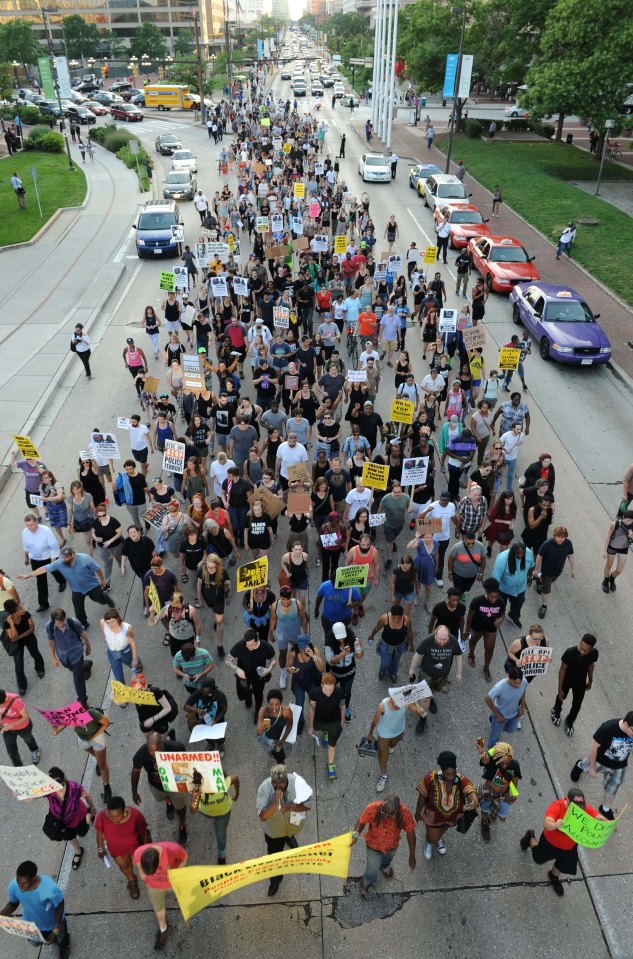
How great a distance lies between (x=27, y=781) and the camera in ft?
19.3

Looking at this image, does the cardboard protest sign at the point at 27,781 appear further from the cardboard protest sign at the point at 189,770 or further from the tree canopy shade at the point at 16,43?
the tree canopy shade at the point at 16,43

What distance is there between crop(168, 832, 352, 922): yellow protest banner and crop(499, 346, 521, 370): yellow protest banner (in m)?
11.2

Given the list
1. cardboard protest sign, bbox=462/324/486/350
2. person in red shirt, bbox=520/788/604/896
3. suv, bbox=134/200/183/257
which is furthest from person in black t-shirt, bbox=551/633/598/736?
suv, bbox=134/200/183/257

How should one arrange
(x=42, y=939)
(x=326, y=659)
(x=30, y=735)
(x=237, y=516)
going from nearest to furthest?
1. (x=42, y=939)
2. (x=30, y=735)
3. (x=326, y=659)
4. (x=237, y=516)

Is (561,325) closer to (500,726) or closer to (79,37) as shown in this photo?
(500,726)

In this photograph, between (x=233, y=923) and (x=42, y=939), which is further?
(x=233, y=923)

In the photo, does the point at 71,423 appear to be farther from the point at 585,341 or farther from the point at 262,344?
the point at 585,341

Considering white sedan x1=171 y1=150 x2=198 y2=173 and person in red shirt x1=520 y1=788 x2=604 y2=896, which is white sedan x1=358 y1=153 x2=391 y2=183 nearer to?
white sedan x1=171 y1=150 x2=198 y2=173

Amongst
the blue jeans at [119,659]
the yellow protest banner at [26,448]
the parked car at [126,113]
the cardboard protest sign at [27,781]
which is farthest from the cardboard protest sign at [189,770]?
the parked car at [126,113]

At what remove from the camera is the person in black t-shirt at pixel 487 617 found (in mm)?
8273

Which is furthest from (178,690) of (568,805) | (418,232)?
(418,232)

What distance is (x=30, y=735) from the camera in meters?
7.48

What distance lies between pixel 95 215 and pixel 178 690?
30061mm

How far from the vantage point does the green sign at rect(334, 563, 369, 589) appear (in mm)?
8359
